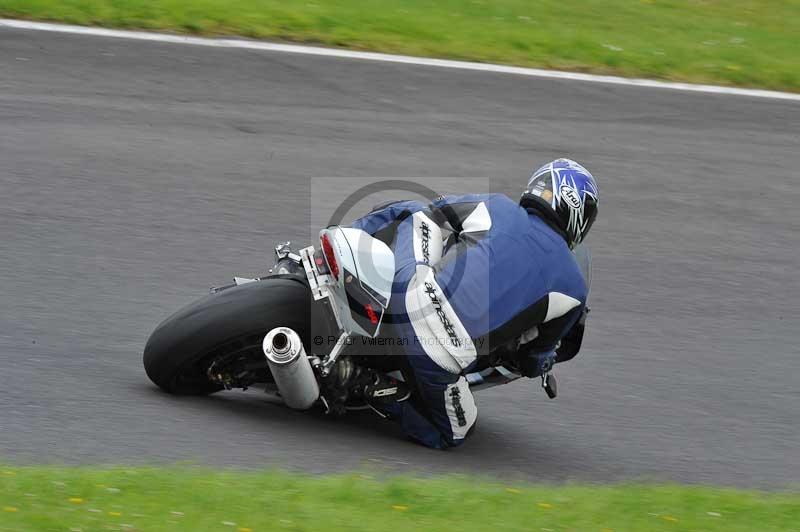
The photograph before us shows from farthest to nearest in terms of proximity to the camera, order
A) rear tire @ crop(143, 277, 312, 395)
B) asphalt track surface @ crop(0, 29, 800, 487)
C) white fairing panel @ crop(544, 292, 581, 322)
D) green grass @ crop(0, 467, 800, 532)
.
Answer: asphalt track surface @ crop(0, 29, 800, 487) < white fairing panel @ crop(544, 292, 581, 322) < rear tire @ crop(143, 277, 312, 395) < green grass @ crop(0, 467, 800, 532)

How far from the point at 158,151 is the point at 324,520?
17.2 ft

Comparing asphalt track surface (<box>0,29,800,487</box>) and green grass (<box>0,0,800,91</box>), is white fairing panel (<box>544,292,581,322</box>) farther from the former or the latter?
green grass (<box>0,0,800,91</box>)

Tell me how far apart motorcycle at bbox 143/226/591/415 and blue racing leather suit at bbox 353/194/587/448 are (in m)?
0.14

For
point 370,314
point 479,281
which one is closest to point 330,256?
point 370,314

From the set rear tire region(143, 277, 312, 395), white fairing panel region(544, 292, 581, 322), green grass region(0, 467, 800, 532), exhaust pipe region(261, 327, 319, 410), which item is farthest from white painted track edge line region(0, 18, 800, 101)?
green grass region(0, 467, 800, 532)

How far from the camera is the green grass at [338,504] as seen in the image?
403cm

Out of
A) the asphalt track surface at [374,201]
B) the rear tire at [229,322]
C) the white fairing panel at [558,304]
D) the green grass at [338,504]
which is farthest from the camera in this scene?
the asphalt track surface at [374,201]

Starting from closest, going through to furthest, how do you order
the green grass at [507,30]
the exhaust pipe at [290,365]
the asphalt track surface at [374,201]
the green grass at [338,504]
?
the green grass at [338,504] → the exhaust pipe at [290,365] → the asphalt track surface at [374,201] → the green grass at [507,30]

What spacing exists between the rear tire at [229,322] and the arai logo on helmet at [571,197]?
3.91 feet

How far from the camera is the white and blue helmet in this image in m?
5.18

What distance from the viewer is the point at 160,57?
10461mm

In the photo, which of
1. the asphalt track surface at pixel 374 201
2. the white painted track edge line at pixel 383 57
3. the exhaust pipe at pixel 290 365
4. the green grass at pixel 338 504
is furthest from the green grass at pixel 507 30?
the green grass at pixel 338 504

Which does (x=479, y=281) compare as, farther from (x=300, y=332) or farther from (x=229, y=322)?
(x=229, y=322)

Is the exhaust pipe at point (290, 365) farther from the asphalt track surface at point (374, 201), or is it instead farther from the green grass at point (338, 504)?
the green grass at point (338, 504)
